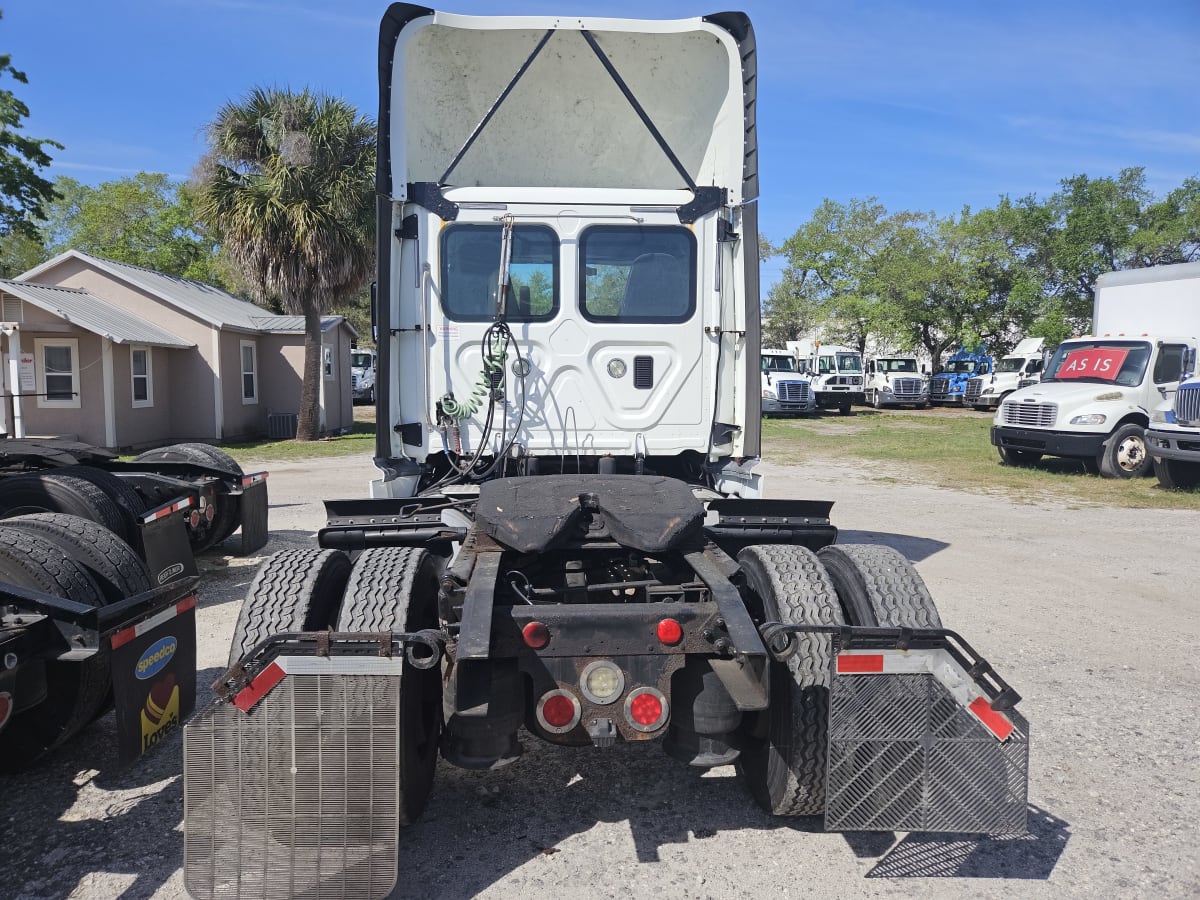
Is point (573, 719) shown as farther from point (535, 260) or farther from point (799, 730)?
point (535, 260)

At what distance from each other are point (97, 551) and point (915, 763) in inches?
140

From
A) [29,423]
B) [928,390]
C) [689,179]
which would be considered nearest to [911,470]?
[689,179]

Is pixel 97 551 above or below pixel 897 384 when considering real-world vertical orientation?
below

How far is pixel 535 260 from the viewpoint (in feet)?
18.1

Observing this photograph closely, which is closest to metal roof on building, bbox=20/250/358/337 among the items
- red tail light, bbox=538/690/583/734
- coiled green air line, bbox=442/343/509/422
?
coiled green air line, bbox=442/343/509/422

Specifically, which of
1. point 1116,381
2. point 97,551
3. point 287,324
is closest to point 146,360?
point 287,324

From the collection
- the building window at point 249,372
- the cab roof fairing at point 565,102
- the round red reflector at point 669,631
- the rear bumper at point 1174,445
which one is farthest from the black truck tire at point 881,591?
the building window at point 249,372

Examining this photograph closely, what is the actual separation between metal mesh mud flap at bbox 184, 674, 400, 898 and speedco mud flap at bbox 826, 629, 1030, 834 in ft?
4.98

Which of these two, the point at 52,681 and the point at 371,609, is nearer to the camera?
the point at 371,609

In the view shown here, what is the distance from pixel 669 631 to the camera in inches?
120

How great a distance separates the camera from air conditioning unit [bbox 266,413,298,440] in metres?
23.5

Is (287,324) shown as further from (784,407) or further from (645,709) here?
(645,709)

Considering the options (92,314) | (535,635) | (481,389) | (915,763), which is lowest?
(915,763)

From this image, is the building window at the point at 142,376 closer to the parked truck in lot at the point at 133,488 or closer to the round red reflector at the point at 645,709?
the parked truck in lot at the point at 133,488
